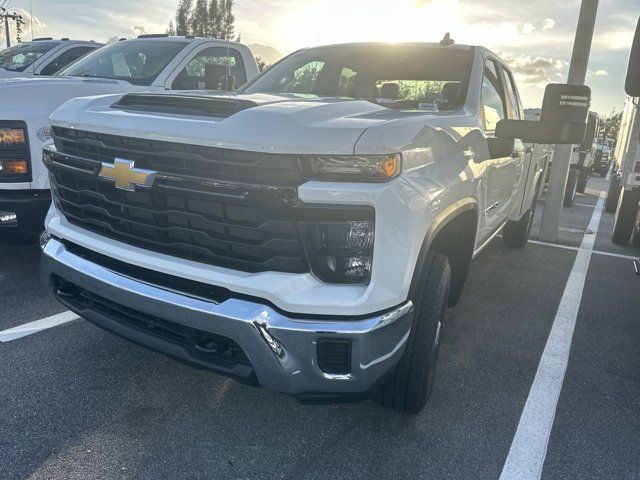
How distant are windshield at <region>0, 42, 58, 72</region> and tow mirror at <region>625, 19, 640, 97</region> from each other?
662cm

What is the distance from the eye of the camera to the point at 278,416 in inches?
105

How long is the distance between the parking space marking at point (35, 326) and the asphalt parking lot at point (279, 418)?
0.19ft

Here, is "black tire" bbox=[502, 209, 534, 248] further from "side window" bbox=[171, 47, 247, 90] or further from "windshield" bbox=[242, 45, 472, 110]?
"side window" bbox=[171, 47, 247, 90]

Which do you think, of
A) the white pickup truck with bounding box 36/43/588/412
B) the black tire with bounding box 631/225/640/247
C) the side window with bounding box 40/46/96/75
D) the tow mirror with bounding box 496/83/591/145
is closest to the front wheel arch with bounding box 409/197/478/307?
the white pickup truck with bounding box 36/43/588/412

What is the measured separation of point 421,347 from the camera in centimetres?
246

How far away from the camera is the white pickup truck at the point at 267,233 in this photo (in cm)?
197

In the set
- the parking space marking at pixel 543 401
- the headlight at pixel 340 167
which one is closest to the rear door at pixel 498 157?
the parking space marking at pixel 543 401

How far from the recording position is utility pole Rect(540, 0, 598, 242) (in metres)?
6.57

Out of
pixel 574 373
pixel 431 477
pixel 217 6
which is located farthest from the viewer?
pixel 217 6

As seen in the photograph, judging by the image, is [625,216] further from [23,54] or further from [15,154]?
[23,54]

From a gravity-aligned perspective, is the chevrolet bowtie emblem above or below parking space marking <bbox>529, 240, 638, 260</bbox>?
above

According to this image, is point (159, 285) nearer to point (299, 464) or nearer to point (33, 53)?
point (299, 464)

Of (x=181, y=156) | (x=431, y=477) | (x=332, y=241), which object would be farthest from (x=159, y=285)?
(x=431, y=477)

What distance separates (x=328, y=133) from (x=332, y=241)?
0.40m
